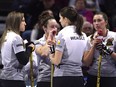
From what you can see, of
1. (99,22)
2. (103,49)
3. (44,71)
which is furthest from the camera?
(99,22)

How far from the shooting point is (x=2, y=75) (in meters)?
8.36

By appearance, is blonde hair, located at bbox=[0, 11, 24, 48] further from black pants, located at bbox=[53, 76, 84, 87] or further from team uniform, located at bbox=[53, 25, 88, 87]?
black pants, located at bbox=[53, 76, 84, 87]

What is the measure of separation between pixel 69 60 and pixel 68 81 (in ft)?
1.00

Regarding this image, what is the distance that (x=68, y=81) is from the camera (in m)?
8.12

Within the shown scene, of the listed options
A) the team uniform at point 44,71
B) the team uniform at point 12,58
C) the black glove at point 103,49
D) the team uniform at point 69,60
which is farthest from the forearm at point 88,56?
the team uniform at point 12,58

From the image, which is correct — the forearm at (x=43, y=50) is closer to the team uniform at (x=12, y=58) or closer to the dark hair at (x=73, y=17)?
the team uniform at (x=12, y=58)

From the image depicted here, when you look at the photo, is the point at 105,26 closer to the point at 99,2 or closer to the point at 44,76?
the point at 44,76

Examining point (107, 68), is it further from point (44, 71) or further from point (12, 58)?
point (12, 58)

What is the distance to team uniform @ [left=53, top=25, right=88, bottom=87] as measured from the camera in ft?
26.7

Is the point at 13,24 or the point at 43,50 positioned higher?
the point at 13,24

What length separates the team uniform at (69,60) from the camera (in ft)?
26.7

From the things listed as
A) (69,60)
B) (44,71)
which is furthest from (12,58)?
(69,60)

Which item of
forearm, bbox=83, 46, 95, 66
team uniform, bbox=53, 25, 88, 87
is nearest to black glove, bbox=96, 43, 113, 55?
forearm, bbox=83, 46, 95, 66

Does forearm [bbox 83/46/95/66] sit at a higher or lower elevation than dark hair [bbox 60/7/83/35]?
lower
